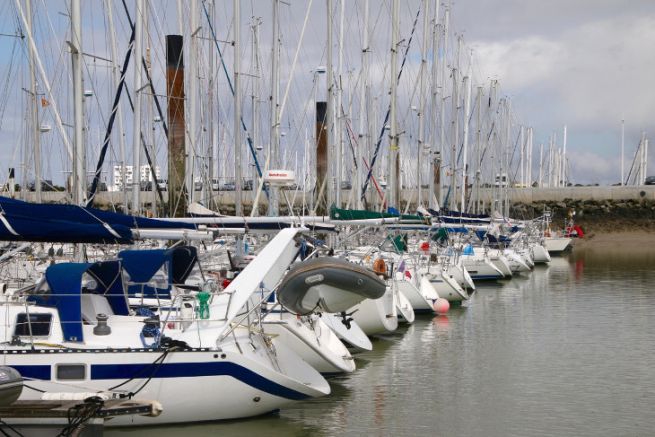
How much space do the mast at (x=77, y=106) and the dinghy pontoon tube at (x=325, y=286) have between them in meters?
5.53

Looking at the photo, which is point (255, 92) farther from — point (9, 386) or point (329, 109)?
point (9, 386)

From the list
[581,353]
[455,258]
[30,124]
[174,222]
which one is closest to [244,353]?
[174,222]

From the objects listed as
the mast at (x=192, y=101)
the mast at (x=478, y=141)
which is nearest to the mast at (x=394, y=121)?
the mast at (x=192, y=101)

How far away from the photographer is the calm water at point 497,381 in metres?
15.3

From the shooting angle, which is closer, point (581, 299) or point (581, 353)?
point (581, 353)

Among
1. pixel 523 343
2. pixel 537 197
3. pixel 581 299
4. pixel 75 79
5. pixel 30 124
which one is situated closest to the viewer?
pixel 75 79

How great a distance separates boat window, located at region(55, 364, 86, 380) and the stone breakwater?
229 feet

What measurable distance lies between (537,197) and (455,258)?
51.5 meters

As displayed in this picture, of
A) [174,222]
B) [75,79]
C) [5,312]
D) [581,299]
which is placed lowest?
[581,299]

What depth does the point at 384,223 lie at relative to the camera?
76.3ft

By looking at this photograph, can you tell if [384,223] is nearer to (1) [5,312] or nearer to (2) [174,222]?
(2) [174,222]

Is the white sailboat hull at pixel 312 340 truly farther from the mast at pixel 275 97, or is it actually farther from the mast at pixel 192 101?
the mast at pixel 275 97

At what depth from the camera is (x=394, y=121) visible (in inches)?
1264

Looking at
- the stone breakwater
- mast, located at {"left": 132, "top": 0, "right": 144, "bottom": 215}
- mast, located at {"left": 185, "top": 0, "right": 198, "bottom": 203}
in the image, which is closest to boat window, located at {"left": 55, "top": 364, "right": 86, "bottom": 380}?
mast, located at {"left": 132, "top": 0, "right": 144, "bottom": 215}
